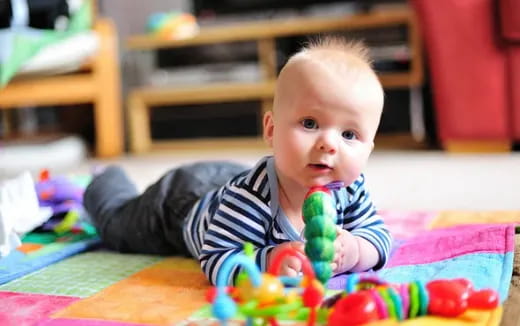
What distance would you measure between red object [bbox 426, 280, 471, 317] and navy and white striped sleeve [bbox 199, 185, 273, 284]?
24 cm

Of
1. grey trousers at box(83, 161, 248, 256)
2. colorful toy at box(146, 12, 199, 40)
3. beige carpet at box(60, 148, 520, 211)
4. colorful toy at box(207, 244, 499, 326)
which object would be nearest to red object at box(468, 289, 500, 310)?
colorful toy at box(207, 244, 499, 326)

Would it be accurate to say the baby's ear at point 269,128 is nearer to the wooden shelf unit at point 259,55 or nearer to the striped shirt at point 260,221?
the striped shirt at point 260,221

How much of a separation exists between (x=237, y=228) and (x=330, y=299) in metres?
0.19

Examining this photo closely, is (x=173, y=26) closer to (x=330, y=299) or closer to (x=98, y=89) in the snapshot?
(x=98, y=89)

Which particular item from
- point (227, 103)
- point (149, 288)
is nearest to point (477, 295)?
point (149, 288)

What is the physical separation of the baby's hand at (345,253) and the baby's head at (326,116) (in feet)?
0.26

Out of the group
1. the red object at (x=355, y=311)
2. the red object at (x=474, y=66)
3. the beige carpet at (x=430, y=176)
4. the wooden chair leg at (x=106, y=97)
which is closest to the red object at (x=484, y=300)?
the red object at (x=355, y=311)

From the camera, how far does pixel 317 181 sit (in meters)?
0.84

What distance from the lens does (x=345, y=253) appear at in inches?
35.1

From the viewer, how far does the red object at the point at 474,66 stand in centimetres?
238

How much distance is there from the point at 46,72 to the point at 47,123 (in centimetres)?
106

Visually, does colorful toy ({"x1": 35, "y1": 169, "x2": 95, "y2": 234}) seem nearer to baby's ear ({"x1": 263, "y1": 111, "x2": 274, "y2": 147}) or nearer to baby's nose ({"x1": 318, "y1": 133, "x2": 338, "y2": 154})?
baby's ear ({"x1": 263, "y1": 111, "x2": 274, "y2": 147})

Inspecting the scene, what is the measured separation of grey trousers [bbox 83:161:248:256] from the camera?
118 centimetres

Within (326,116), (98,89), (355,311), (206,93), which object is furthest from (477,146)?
(355,311)
